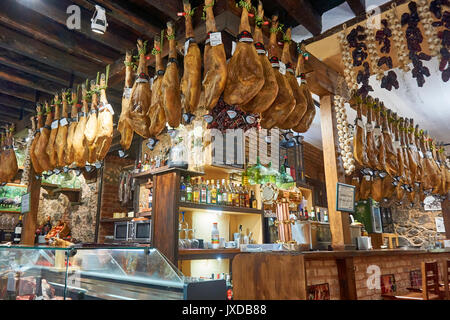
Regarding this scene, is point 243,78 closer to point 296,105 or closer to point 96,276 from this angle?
point 296,105

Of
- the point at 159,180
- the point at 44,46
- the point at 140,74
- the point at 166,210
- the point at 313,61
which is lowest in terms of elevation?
the point at 166,210

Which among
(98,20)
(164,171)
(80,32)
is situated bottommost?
(164,171)

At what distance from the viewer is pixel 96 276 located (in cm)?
188

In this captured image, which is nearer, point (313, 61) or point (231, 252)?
point (313, 61)

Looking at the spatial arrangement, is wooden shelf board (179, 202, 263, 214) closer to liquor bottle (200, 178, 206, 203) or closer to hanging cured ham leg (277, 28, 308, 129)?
liquor bottle (200, 178, 206, 203)

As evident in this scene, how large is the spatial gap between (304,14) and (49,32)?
242 cm

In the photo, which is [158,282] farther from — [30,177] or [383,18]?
[30,177]

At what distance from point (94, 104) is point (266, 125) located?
6.53 feet

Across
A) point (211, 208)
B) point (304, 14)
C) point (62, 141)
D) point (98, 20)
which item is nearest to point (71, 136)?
point (62, 141)

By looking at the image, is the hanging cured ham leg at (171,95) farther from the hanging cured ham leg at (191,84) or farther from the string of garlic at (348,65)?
the string of garlic at (348,65)

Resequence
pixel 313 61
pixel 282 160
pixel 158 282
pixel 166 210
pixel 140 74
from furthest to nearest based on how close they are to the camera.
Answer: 1. pixel 282 160
2. pixel 166 210
3. pixel 313 61
4. pixel 140 74
5. pixel 158 282

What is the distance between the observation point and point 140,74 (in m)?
2.69

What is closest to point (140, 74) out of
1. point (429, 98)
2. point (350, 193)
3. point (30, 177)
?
point (350, 193)

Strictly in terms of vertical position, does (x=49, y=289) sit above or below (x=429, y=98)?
below
